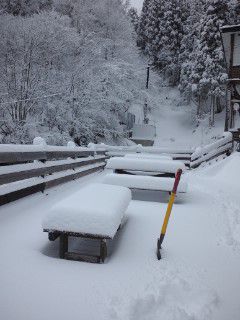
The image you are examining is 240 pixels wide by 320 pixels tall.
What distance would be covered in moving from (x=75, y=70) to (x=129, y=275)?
75.2ft

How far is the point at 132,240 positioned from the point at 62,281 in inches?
62.6

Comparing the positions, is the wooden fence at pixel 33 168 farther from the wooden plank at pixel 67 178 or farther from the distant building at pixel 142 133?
the distant building at pixel 142 133

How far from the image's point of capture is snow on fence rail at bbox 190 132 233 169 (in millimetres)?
16094

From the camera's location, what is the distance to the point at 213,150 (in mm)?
16547

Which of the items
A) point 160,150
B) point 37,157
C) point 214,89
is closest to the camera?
point 37,157

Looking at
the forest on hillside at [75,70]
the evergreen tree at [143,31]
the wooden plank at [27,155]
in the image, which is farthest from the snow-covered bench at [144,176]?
the evergreen tree at [143,31]

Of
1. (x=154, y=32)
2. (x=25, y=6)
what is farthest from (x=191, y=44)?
(x=25, y=6)

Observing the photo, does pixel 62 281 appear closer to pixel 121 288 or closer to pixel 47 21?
pixel 121 288

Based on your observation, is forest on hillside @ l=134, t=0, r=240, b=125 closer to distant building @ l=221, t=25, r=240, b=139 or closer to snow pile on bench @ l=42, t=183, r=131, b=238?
distant building @ l=221, t=25, r=240, b=139

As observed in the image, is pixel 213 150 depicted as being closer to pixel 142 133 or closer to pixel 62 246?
pixel 62 246

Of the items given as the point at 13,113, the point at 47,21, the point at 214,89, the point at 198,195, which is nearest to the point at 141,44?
the point at 214,89

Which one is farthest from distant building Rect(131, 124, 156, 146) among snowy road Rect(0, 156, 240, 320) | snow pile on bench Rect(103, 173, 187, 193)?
snowy road Rect(0, 156, 240, 320)

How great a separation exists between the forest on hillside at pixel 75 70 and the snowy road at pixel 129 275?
12946 mm

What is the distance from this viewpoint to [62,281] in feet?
10.3
